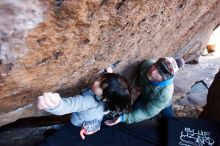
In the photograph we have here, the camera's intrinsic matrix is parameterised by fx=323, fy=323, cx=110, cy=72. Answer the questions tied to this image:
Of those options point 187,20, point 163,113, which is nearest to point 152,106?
point 163,113

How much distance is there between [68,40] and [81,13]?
0.31 m

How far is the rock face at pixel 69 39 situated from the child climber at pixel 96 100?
239 millimetres

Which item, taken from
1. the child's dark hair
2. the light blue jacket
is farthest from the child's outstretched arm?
the child's dark hair

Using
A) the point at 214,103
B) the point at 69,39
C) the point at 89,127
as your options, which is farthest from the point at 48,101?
the point at 214,103

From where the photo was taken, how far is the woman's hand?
2.52 meters

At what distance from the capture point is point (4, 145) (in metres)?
4.13

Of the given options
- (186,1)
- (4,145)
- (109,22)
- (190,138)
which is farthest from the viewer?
(4,145)

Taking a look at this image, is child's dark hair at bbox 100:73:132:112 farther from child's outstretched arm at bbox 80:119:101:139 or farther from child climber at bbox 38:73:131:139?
child's outstretched arm at bbox 80:119:101:139

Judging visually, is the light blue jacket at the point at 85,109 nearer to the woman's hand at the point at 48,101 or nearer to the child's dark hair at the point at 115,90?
the woman's hand at the point at 48,101

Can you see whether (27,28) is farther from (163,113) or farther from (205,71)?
(205,71)

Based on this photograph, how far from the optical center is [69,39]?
238 cm

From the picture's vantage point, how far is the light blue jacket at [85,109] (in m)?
2.78

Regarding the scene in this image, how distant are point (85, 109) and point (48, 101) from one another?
682 millimetres

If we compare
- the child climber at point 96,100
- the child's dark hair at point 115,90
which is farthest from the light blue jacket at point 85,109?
the child's dark hair at point 115,90
